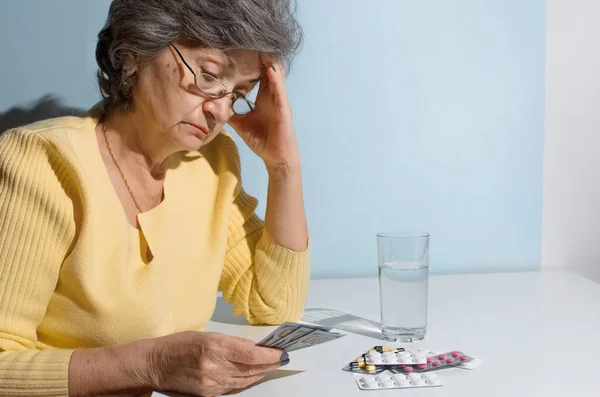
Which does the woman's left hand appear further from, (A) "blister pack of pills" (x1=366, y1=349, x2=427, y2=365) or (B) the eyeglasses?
(A) "blister pack of pills" (x1=366, y1=349, x2=427, y2=365)

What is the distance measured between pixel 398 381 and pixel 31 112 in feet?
3.23

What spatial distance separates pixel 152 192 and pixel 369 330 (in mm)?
454

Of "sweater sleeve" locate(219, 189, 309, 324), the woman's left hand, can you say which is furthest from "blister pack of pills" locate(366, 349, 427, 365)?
the woman's left hand

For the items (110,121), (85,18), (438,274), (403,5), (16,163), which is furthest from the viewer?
(438,274)

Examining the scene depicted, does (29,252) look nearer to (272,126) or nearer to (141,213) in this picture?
(141,213)

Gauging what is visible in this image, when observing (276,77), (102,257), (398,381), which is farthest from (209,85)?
(398,381)

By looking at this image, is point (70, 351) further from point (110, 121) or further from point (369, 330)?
point (369, 330)

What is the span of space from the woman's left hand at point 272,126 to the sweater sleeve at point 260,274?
0.38ft

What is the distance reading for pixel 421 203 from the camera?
188 centimetres

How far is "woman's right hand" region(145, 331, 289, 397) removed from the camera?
1116 mm

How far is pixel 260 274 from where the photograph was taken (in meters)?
1.52

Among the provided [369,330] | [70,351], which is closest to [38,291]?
[70,351]

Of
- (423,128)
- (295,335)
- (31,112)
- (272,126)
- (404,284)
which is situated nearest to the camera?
(295,335)

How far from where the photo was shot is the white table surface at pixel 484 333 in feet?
3.74
